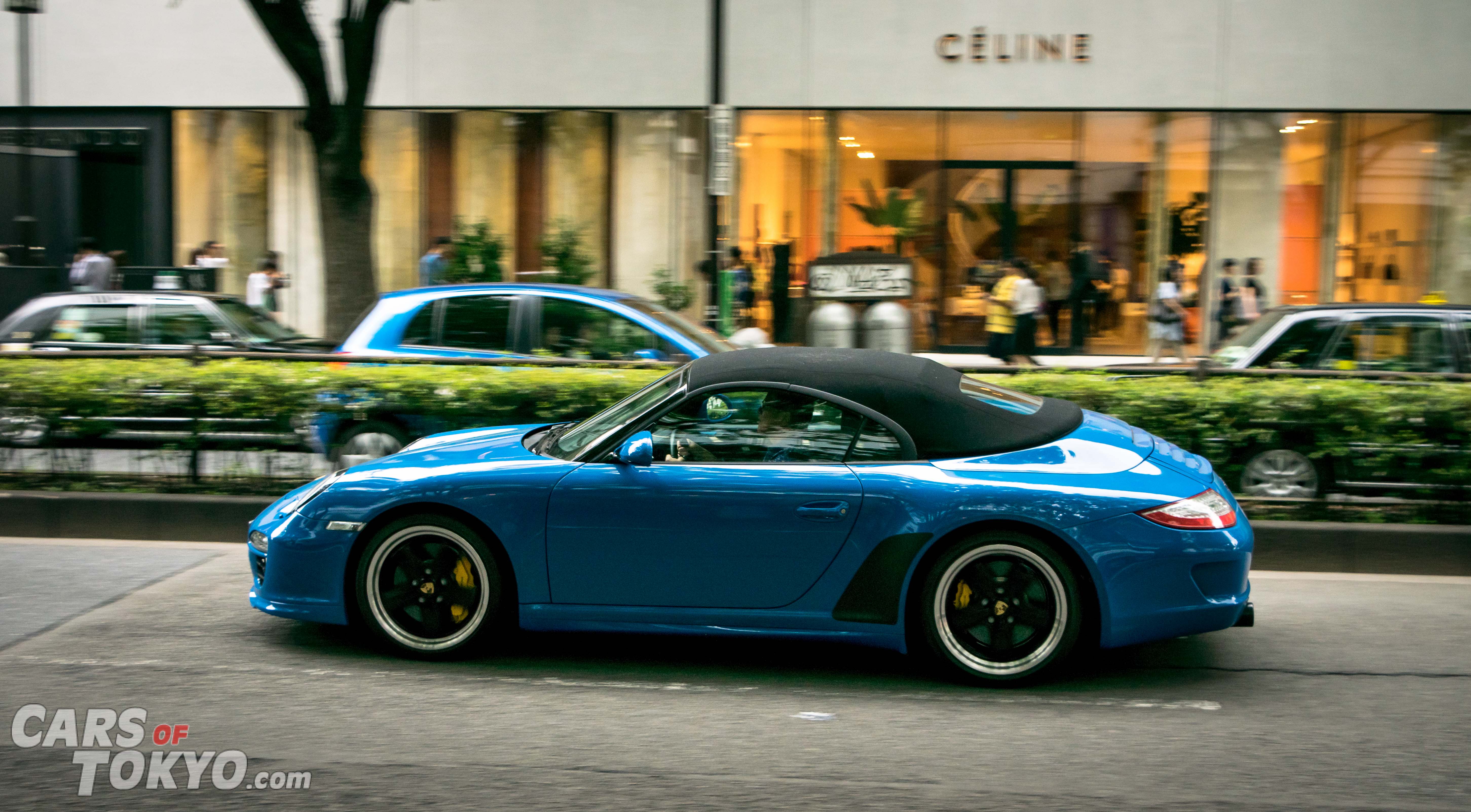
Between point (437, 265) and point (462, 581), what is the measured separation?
47.2ft

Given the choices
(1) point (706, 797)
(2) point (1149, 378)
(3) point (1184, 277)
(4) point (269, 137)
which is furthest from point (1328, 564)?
(4) point (269, 137)

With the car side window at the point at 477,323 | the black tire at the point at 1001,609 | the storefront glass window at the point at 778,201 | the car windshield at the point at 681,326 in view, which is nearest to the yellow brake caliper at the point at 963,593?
the black tire at the point at 1001,609

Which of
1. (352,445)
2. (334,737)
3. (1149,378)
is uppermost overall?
(1149,378)

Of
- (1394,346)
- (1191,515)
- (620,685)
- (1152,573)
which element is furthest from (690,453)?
(1394,346)

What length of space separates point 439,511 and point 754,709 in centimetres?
151

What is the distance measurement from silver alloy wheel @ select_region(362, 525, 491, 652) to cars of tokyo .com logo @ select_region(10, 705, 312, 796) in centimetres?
94

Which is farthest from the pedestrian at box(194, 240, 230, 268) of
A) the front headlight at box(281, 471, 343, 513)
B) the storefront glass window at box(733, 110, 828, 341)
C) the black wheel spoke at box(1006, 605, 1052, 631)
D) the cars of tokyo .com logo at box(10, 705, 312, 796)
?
the black wheel spoke at box(1006, 605, 1052, 631)

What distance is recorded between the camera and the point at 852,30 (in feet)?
62.7

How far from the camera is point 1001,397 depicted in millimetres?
5559

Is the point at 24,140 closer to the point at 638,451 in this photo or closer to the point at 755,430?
the point at 638,451

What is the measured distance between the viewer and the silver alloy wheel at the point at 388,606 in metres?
5.14

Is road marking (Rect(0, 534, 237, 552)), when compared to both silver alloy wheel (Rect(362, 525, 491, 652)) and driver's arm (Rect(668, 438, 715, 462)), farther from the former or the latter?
driver's arm (Rect(668, 438, 715, 462))

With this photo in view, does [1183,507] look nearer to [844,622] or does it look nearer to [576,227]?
[844,622]

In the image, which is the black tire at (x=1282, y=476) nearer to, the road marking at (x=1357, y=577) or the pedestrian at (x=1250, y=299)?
the road marking at (x=1357, y=577)
